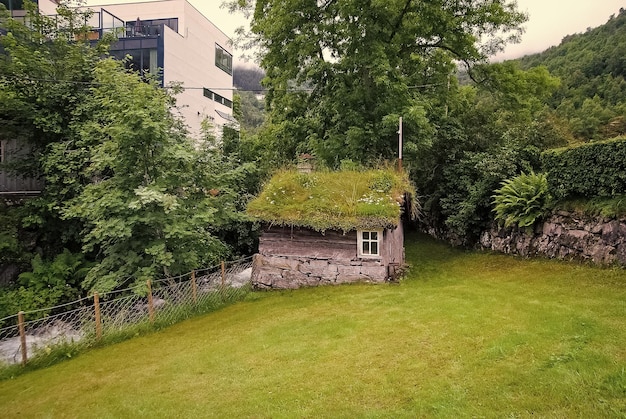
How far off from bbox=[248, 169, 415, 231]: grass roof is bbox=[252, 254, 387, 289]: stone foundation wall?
4.09ft

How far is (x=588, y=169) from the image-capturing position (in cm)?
1194

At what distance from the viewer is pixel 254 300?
1239 cm

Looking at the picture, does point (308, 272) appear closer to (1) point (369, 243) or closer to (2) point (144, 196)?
(1) point (369, 243)

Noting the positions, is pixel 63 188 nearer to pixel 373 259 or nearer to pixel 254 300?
pixel 254 300

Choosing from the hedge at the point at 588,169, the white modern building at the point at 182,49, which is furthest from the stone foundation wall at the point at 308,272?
the white modern building at the point at 182,49

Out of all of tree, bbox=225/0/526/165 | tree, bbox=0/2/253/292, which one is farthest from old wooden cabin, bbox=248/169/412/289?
tree, bbox=225/0/526/165

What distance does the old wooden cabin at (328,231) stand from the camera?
1241cm

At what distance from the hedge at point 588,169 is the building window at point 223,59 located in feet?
108

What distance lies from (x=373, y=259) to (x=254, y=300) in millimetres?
3954

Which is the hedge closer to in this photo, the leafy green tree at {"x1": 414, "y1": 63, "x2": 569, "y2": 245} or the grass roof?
the leafy green tree at {"x1": 414, "y1": 63, "x2": 569, "y2": 245}

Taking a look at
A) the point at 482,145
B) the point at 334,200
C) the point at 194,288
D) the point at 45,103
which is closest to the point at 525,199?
the point at 482,145

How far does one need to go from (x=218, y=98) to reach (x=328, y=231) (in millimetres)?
29460

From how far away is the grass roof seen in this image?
12258mm

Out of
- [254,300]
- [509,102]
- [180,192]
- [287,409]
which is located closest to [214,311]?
[254,300]
